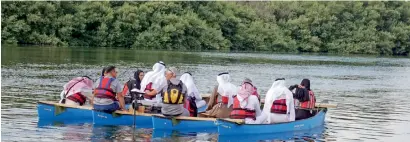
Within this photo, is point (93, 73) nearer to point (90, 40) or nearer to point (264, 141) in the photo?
point (264, 141)

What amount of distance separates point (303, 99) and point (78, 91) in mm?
6020

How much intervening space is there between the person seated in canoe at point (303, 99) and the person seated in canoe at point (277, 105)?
1209 millimetres

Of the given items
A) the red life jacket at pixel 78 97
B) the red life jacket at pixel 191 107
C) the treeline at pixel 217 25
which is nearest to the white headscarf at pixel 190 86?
the red life jacket at pixel 191 107

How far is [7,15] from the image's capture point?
71.0 meters

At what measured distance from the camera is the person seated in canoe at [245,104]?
16547mm

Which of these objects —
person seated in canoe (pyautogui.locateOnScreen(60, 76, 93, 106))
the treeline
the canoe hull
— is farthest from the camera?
the treeline

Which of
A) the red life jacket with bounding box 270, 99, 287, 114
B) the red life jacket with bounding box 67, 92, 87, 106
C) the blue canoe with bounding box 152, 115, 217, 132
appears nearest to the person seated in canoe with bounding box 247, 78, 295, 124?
the red life jacket with bounding box 270, 99, 287, 114

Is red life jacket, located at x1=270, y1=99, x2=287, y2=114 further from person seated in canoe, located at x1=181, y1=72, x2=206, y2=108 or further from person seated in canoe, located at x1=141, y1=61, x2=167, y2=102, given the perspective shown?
person seated in canoe, located at x1=141, y1=61, x2=167, y2=102

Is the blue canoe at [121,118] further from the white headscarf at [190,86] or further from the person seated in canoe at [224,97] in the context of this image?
the person seated in canoe at [224,97]

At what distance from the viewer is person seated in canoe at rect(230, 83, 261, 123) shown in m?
16.5

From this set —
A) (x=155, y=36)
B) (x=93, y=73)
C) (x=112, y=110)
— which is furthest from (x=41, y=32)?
(x=112, y=110)

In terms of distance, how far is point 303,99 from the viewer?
1867 cm

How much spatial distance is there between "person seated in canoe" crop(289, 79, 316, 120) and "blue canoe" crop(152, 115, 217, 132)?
9.22ft

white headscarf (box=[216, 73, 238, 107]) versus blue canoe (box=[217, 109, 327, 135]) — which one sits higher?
white headscarf (box=[216, 73, 238, 107])
